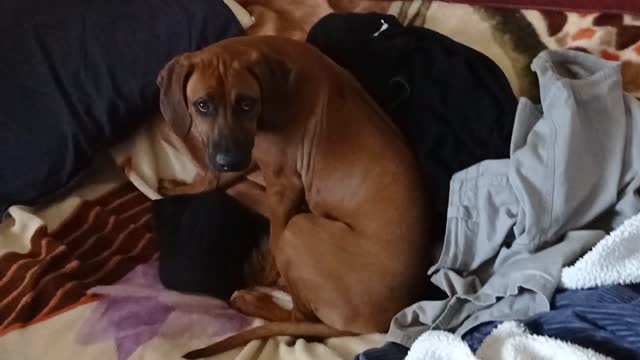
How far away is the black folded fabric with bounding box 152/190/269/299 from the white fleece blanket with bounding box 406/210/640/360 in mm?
467

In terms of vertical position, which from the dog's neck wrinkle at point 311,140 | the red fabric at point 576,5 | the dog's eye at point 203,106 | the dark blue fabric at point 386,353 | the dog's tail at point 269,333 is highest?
the red fabric at point 576,5

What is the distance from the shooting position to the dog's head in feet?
4.98

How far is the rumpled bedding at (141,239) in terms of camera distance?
57.8 inches

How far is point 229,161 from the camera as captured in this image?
153 cm

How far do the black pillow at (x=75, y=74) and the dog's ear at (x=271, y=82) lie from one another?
28cm

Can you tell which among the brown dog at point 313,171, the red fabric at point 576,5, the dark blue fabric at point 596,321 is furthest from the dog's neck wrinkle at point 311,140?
the dark blue fabric at point 596,321

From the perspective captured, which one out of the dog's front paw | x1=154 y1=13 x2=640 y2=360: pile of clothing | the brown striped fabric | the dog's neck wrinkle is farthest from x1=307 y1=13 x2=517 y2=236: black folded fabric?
the brown striped fabric

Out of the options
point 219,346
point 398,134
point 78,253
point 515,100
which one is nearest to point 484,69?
point 515,100

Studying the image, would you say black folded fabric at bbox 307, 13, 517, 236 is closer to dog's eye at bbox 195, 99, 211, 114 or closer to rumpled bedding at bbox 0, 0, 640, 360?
rumpled bedding at bbox 0, 0, 640, 360

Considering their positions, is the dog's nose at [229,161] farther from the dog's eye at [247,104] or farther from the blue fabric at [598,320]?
the blue fabric at [598,320]

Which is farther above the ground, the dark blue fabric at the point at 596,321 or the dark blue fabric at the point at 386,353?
the dark blue fabric at the point at 596,321

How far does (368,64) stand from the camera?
173 cm

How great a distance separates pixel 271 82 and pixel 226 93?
0.28ft

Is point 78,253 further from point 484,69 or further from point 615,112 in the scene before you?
point 615,112
